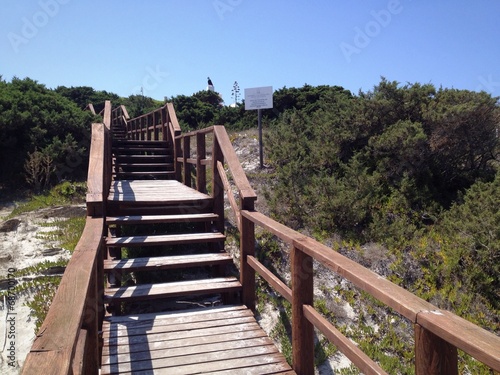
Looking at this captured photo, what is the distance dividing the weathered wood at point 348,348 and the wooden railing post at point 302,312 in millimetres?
83

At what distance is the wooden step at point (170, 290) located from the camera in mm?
3361

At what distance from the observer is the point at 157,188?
6039 millimetres

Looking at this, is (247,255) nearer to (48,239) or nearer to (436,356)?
(436,356)

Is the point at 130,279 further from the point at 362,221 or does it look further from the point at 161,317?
the point at 362,221

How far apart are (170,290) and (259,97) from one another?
589 centimetres

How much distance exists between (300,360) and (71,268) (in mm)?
1609

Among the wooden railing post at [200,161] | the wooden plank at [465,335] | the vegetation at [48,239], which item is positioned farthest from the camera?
the wooden railing post at [200,161]

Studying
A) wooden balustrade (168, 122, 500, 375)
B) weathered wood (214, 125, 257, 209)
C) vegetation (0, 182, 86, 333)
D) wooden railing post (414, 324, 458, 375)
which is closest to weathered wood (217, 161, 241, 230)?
wooden balustrade (168, 122, 500, 375)

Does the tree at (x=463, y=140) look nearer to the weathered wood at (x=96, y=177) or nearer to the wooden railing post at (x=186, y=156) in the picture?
the wooden railing post at (x=186, y=156)

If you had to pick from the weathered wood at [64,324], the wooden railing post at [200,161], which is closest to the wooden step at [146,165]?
the wooden railing post at [200,161]

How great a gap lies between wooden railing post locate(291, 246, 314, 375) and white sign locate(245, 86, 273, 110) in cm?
629

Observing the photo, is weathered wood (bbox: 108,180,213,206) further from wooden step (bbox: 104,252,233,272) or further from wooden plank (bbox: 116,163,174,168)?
wooden plank (bbox: 116,163,174,168)

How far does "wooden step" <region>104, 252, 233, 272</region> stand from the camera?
3654 millimetres

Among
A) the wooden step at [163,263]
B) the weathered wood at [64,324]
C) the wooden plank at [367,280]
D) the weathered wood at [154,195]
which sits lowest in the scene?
the wooden step at [163,263]
